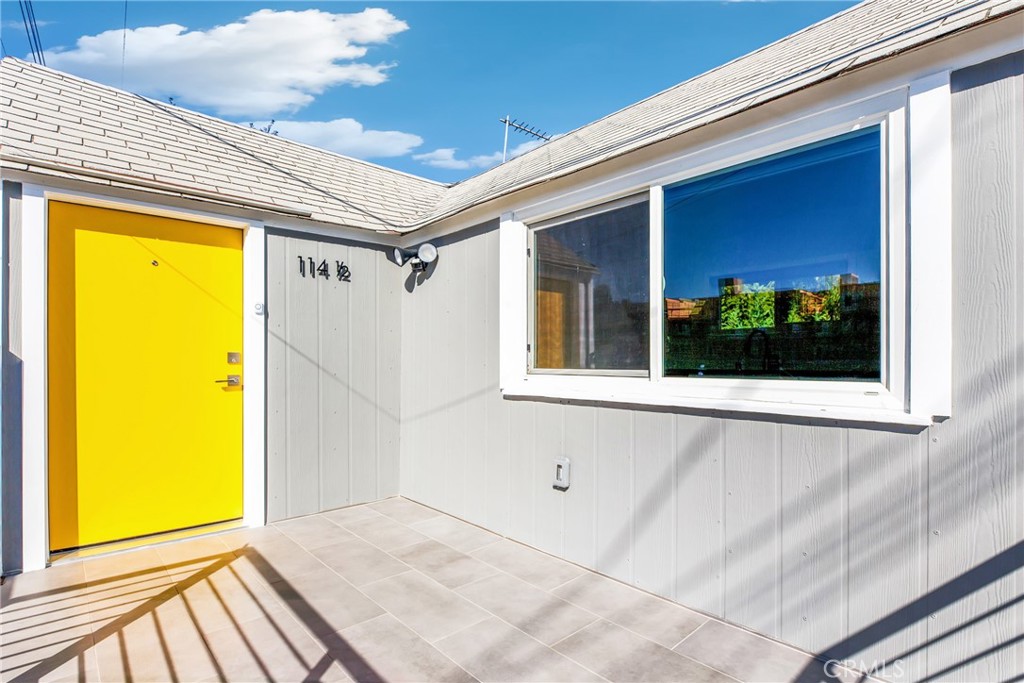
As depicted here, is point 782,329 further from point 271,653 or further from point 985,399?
point 271,653

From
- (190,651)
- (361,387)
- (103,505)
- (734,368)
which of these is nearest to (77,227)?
(103,505)

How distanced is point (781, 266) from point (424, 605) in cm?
→ 239

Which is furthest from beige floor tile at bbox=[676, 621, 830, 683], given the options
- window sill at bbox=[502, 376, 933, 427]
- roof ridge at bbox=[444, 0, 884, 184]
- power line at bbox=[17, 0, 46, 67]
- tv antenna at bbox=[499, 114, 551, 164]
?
tv antenna at bbox=[499, 114, 551, 164]

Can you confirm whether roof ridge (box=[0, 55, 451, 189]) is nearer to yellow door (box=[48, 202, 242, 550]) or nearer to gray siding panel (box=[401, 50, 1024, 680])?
yellow door (box=[48, 202, 242, 550])

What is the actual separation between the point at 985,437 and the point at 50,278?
15.4 feet

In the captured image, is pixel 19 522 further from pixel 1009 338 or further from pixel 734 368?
pixel 1009 338

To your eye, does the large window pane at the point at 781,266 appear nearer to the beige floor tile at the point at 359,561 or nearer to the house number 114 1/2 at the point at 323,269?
the beige floor tile at the point at 359,561

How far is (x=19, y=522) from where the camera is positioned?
289cm

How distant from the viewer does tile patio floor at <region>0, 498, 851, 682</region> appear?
6.57 ft

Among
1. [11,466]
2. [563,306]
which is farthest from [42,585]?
[563,306]

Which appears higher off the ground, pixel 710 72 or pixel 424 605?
pixel 710 72

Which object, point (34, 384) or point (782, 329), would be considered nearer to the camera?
point (782, 329)

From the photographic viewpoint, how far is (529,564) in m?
3.07

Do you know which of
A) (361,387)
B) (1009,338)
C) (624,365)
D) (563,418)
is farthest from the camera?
(361,387)
